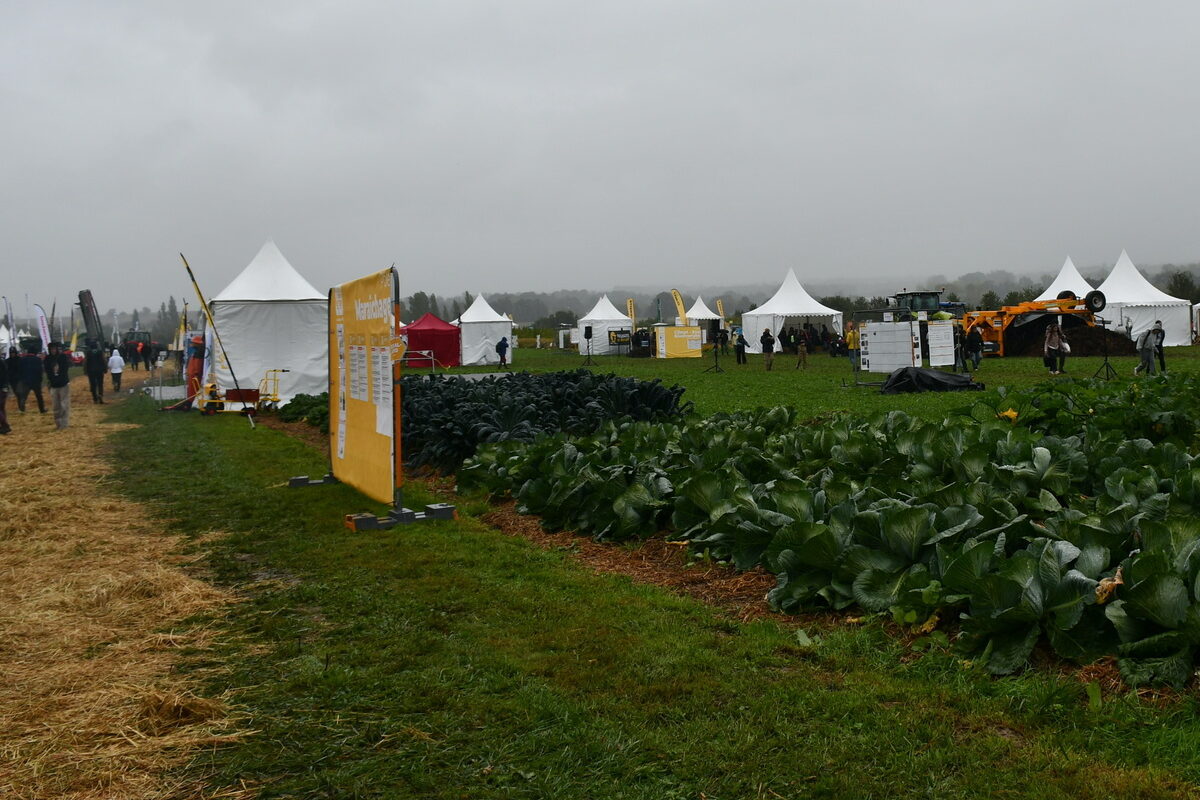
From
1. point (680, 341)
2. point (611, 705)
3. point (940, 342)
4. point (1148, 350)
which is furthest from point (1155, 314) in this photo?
point (611, 705)

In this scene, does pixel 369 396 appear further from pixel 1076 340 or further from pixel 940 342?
pixel 1076 340

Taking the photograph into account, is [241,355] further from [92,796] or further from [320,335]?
[92,796]

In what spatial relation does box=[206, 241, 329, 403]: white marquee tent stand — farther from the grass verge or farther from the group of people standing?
the grass verge

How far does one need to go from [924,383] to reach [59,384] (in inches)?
733

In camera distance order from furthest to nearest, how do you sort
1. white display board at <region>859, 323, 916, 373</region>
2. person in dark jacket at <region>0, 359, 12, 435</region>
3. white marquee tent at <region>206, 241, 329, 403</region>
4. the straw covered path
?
white display board at <region>859, 323, 916, 373</region>
white marquee tent at <region>206, 241, 329, 403</region>
person in dark jacket at <region>0, 359, 12, 435</region>
the straw covered path

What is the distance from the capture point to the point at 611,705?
13.4 feet

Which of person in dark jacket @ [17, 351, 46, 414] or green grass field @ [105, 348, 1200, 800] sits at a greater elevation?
person in dark jacket @ [17, 351, 46, 414]

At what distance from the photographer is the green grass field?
3369 millimetres

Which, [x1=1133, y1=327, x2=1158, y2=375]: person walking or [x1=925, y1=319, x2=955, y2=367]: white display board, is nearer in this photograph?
[x1=1133, y1=327, x2=1158, y2=375]: person walking

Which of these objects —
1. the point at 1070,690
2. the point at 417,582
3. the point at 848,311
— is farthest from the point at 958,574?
the point at 848,311

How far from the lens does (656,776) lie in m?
3.44

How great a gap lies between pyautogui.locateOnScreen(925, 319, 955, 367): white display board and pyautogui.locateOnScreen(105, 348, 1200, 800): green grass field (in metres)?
22.3

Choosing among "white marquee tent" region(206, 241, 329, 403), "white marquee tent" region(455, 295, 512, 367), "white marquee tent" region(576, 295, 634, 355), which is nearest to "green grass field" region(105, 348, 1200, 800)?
"white marquee tent" region(206, 241, 329, 403)

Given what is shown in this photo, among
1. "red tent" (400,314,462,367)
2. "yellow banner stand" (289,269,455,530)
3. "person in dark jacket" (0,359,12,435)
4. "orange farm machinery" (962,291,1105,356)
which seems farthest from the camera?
"red tent" (400,314,462,367)
